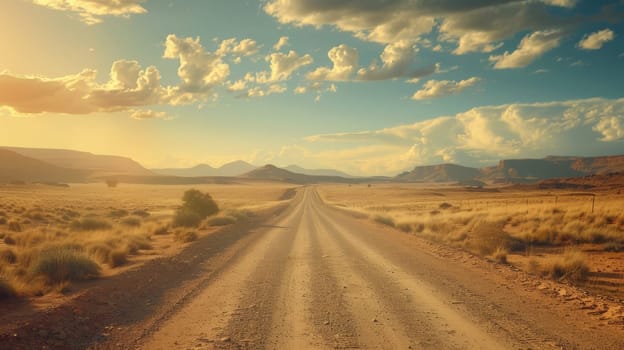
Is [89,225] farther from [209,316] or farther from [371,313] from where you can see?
[371,313]

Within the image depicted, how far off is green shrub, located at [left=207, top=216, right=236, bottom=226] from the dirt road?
16709 mm

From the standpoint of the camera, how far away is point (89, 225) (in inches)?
938

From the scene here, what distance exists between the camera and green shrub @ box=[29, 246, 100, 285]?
10.1 meters

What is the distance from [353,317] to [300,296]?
6.41 ft

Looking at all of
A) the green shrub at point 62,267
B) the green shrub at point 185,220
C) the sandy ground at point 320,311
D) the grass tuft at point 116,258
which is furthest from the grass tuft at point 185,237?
the green shrub at point 62,267

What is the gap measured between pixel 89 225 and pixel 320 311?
21.4m

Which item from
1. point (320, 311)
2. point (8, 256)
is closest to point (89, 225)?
point (8, 256)

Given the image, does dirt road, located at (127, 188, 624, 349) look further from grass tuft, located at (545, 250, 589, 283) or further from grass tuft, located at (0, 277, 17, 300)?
grass tuft, located at (0, 277, 17, 300)

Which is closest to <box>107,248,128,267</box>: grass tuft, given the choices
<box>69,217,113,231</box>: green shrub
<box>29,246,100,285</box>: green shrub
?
<box>29,246,100,285</box>: green shrub

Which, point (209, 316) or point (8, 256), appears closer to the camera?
point (209, 316)

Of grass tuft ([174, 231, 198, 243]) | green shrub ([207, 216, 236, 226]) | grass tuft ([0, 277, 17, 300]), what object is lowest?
green shrub ([207, 216, 236, 226])

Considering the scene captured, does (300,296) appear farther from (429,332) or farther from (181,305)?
(429,332)

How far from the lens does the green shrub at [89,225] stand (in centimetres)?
2327

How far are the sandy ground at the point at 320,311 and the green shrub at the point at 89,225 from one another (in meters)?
13.1
